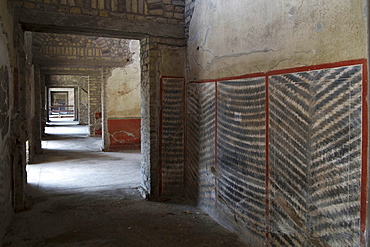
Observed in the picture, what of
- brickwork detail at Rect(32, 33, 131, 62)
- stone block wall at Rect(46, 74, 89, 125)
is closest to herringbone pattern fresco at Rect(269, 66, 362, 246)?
brickwork detail at Rect(32, 33, 131, 62)

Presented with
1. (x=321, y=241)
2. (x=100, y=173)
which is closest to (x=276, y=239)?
(x=321, y=241)

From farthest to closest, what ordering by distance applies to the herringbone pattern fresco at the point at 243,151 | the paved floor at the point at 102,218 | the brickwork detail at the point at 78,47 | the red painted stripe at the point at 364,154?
1. the brickwork detail at the point at 78,47
2. the paved floor at the point at 102,218
3. the herringbone pattern fresco at the point at 243,151
4. the red painted stripe at the point at 364,154

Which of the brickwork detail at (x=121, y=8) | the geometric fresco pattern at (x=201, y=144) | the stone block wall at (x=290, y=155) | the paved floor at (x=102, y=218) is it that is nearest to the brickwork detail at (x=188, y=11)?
the brickwork detail at (x=121, y=8)

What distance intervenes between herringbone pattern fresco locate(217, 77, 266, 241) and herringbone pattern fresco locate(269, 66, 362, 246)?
5.7 inches

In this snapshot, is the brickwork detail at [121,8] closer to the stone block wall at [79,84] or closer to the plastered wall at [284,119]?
the plastered wall at [284,119]

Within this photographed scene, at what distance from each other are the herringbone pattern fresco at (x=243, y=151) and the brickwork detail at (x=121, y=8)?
133 centimetres

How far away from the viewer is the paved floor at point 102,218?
293 centimetres

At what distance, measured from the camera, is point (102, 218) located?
3.44 meters

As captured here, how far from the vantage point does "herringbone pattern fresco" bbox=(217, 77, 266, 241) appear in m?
2.70

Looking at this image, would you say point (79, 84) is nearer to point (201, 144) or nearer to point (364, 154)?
point (201, 144)

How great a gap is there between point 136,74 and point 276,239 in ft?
20.4

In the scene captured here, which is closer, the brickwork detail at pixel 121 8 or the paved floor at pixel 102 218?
the paved floor at pixel 102 218

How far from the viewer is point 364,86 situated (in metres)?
1.79

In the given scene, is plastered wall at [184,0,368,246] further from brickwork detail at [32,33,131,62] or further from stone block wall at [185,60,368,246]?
brickwork detail at [32,33,131,62]
